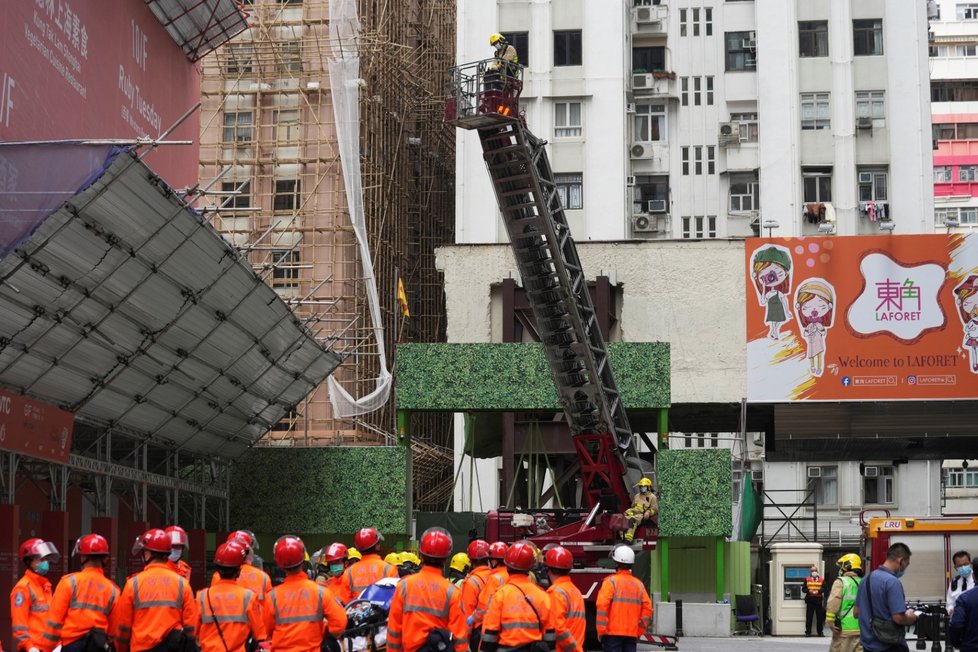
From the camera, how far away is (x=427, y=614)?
13.7 m

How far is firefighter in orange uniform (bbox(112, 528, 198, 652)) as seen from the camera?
13.8 metres

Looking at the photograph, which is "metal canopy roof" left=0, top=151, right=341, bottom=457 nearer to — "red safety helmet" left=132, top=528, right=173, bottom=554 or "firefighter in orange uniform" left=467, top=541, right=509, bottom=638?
"firefighter in orange uniform" left=467, top=541, right=509, bottom=638

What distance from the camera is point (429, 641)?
13.6m

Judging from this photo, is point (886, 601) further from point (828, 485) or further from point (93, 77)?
point (828, 485)

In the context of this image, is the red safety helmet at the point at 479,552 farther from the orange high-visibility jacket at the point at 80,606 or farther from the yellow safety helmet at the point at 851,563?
the orange high-visibility jacket at the point at 80,606

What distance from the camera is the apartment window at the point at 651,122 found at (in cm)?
6019

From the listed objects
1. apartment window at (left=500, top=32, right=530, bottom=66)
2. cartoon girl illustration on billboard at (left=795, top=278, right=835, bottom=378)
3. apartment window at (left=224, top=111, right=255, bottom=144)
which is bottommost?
cartoon girl illustration on billboard at (left=795, top=278, right=835, bottom=378)

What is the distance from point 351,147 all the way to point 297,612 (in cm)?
3630

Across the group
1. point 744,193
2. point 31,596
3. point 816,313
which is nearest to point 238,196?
point 744,193

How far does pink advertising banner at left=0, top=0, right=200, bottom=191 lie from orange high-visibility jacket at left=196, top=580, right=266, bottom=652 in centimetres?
1135

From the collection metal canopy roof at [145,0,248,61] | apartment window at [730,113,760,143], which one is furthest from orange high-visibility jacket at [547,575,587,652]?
apartment window at [730,113,760,143]

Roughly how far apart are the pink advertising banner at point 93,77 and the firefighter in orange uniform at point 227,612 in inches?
444

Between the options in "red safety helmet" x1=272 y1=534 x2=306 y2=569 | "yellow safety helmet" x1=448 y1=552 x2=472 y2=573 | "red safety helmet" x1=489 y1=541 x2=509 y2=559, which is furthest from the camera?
"yellow safety helmet" x1=448 y1=552 x2=472 y2=573

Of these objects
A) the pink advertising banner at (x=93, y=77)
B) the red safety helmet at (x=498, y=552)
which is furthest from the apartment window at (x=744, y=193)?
the red safety helmet at (x=498, y=552)
